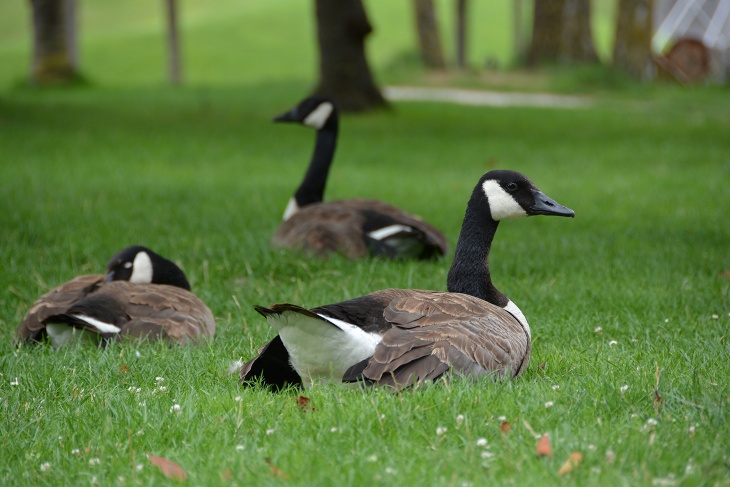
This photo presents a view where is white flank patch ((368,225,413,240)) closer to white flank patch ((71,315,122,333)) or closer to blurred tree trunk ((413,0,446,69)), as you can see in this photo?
white flank patch ((71,315,122,333))

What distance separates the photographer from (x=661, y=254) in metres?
7.75

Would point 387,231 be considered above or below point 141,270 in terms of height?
below

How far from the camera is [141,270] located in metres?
6.14

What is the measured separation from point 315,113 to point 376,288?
287 cm

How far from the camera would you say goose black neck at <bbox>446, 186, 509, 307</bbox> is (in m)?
5.03

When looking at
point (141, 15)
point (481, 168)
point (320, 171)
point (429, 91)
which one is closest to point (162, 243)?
point (320, 171)

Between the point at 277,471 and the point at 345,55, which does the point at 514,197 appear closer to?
the point at 277,471

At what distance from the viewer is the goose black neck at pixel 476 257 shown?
503 cm

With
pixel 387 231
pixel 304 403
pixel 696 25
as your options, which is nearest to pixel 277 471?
pixel 304 403

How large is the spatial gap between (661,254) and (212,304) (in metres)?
3.73

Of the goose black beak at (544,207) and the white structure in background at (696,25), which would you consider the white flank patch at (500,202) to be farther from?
the white structure in background at (696,25)

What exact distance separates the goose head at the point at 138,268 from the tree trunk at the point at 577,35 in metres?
24.4

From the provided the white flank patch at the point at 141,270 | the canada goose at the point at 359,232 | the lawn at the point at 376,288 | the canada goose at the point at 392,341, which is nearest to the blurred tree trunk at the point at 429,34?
the lawn at the point at 376,288

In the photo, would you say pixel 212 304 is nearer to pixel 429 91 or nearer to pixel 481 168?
pixel 481 168
